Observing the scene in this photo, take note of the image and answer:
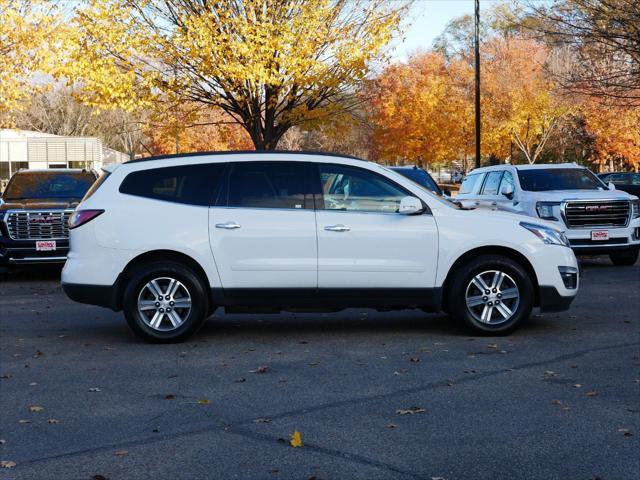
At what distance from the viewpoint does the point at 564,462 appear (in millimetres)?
5062

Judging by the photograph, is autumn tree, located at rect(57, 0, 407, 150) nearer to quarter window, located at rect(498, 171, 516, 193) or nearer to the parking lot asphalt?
quarter window, located at rect(498, 171, 516, 193)

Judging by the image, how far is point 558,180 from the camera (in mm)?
17266

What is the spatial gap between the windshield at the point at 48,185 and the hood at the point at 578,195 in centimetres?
824

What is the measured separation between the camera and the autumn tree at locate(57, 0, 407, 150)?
22688 mm

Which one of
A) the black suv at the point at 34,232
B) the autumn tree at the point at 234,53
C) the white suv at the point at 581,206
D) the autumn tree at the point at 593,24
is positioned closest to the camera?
the black suv at the point at 34,232

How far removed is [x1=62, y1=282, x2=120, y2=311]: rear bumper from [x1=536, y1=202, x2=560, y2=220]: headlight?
30.6ft

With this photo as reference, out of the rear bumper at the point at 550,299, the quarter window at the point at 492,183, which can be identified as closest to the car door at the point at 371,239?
the rear bumper at the point at 550,299

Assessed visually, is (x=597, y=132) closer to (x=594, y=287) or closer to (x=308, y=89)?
(x=308, y=89)

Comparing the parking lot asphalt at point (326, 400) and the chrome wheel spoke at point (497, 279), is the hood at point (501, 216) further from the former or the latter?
the parking lot asphalt at point (326, 400)

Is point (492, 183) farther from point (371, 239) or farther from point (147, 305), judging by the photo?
point (147, 305)

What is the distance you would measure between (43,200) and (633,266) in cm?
1068

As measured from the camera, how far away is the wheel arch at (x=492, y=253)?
9.24 meters

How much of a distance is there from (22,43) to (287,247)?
75.6 ft

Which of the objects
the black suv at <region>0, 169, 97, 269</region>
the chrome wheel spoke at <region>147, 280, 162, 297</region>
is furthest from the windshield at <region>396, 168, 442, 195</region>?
the chrome wheel spoke at <region>147, 280, 162, 297</region>
